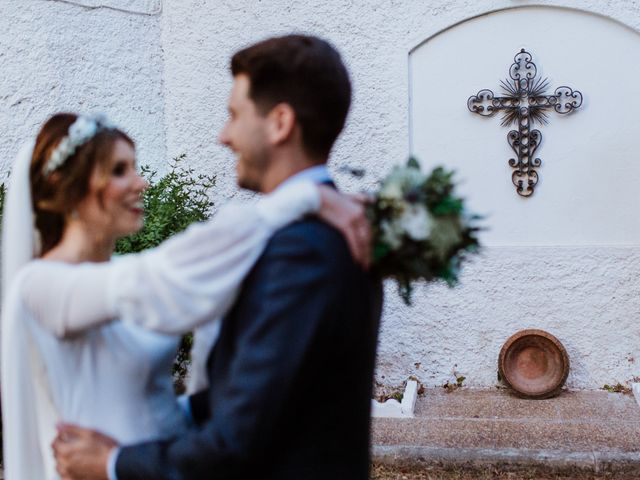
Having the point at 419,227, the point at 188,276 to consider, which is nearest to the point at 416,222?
the point at 419,227

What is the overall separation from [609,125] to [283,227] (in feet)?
17.7

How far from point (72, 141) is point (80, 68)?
201 inches

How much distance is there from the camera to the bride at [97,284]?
167 centimetres

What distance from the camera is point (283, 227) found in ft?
5.61

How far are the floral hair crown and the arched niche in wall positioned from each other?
4.83m

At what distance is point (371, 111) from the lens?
6914 millimetres

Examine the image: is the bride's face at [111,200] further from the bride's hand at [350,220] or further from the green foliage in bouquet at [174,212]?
the green foliage in bouquet at [174,212]

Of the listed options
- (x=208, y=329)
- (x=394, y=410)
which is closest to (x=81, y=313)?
(x=208, y=329)

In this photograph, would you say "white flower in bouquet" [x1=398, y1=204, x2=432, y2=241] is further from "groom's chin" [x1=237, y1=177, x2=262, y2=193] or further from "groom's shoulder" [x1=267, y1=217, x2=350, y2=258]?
"groom's chin" [x1=237, y1=177, x2=262, y2=193]

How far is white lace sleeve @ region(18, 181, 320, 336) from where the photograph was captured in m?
1.65

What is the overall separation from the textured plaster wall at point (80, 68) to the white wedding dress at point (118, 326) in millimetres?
5005

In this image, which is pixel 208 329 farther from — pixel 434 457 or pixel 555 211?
pixel 555 211

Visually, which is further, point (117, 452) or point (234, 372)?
point (117, 452)

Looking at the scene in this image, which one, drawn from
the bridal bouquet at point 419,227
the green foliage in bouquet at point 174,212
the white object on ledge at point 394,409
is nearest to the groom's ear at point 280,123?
the bridal bouquet at point 419,227
